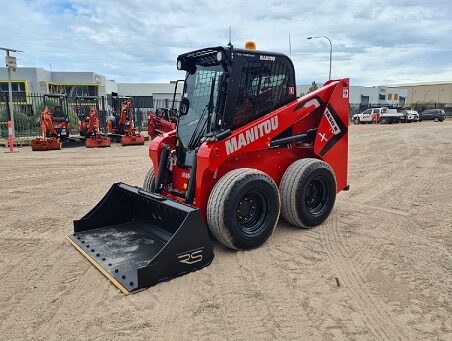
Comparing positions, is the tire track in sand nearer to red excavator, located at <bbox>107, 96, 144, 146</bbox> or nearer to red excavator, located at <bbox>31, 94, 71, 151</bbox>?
red excavator, located at <bbox>31, 94, 71, 151</bbox>

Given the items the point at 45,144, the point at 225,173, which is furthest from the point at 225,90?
the point at 45,144

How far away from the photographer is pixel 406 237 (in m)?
5.02

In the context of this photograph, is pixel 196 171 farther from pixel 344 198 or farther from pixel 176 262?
pixel 344 198

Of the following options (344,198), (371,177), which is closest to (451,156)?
(371,177)

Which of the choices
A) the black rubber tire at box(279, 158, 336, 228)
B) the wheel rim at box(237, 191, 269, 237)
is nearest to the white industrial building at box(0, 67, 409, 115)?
the black rubber tire at box(279, 158, 336, 228)

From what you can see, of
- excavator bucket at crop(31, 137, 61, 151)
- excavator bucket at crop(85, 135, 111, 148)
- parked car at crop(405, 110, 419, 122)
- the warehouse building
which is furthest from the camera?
the warehouse building

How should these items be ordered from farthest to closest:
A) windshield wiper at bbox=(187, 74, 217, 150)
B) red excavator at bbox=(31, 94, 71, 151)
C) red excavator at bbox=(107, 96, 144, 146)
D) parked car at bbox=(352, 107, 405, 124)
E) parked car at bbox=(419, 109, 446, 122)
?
parked car at bbox=(419, 109, 446, 122) < parked car at bbox=(352, 107, 405, 124) < red excavator at bbox=(107, 96, 144, 146) < red excavator at bbox=(31, 94, 71, 151) < windshield wiper at bbox=(187, 74, 217, 150)

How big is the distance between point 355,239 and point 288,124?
5.58 feet

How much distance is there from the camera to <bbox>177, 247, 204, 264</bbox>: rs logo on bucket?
3833 mm

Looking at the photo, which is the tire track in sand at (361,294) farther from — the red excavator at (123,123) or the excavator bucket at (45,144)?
the red excavator at (123,123)

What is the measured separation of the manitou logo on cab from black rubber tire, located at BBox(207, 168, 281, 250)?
0.92ft

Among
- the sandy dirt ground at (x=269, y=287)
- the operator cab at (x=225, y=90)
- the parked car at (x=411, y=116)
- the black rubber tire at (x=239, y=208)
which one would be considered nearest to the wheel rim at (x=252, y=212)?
the black rubber tire at (x=239, y=208)

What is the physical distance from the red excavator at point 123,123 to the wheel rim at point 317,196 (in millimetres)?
13313

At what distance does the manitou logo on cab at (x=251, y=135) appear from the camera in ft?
14.7
